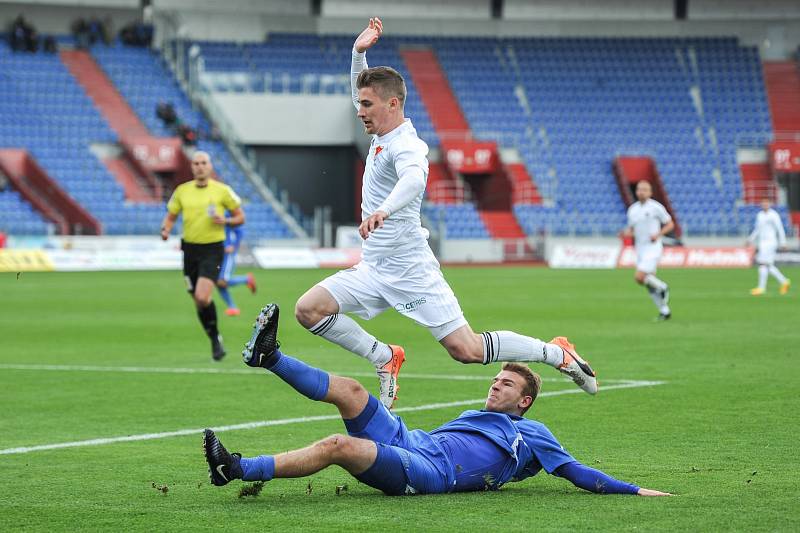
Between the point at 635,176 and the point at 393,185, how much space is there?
47263mm

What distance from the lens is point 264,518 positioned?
6328 millimetres

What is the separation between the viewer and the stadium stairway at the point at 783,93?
189ft

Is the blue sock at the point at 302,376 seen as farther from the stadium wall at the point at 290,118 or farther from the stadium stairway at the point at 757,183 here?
the stadium stairway at the point at 757,183

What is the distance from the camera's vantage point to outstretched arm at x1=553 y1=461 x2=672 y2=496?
6.78 m

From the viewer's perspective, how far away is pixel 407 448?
6848 millimetres

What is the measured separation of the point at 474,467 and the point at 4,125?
44.2 meters

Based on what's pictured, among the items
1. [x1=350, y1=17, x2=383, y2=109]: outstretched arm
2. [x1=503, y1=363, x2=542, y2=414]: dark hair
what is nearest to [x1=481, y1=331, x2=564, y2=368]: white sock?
[x1=503, y1=363, x2=542, y2=414]: dark hair

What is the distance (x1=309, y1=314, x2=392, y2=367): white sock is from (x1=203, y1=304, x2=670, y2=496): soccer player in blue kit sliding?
179 cm

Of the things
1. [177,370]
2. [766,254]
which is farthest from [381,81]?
[766,254]

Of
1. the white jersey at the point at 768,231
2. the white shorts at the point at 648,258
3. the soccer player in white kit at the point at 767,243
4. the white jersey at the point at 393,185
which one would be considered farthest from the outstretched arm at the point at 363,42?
the white jersey at the point at 768,231

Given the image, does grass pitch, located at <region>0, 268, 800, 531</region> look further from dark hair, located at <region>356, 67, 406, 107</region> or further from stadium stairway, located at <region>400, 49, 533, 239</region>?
stadium stairway, located at <region>400, 49, 533, 239</region>

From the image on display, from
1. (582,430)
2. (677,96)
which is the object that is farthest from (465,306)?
(677,96)

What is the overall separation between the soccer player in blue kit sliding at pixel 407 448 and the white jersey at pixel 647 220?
1640 cm

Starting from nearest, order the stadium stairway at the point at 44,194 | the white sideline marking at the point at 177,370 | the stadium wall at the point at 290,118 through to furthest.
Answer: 1. the white sideline marking at the point at 177,370
2. the stadium stairway at the point at 44,194
3. the stadium wall at the point at 290,118
